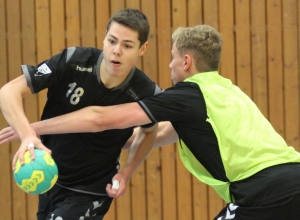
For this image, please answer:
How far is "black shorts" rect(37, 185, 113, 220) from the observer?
3369 millimetres

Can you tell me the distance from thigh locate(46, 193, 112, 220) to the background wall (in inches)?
83.8

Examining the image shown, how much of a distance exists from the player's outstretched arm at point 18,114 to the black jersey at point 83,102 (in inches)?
5.5

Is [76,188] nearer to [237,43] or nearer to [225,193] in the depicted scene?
[225,193]

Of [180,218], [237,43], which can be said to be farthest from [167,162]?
[237,43]

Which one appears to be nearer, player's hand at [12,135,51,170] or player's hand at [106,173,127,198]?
player's hand at [12,135,51,170]

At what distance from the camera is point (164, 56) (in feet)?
18.8

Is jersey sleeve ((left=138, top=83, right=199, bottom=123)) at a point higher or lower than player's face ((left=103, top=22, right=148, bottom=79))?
lower

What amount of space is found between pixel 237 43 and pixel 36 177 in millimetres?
3533

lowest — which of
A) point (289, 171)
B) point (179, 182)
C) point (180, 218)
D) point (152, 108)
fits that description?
point (180, 218)

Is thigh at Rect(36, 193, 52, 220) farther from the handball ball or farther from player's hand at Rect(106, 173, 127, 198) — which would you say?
the handball ball

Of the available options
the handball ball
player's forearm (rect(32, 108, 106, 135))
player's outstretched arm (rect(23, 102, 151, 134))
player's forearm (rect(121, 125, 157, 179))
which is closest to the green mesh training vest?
player's outstretched arm (rect(23, 102, 151, 134))

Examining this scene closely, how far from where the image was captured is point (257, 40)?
5824 millimetres

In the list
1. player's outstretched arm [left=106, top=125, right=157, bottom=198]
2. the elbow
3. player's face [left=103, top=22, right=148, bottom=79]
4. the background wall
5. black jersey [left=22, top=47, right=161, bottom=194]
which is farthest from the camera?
the background wall

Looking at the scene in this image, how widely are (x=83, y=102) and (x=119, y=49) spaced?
39 centimetres
